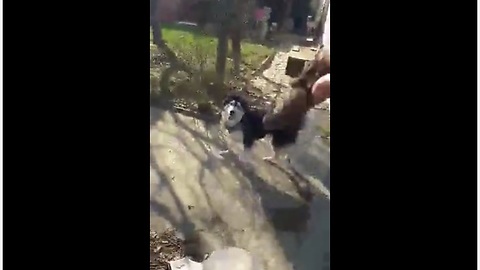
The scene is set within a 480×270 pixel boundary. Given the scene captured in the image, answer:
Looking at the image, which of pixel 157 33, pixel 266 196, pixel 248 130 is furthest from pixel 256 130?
pixel 157 33

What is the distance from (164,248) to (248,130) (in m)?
0.30

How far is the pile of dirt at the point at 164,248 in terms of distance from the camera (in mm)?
1281

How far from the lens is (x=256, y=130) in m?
1.32

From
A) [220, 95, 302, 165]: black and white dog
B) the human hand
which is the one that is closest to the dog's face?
[220, 95, 302, 165]: black and white dog

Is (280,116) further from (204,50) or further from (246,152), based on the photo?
(204,50)

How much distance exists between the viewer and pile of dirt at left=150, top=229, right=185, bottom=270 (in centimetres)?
128

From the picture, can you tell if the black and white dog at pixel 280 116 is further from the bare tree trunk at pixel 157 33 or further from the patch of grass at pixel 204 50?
the bare tree trunk at pixel 157 33

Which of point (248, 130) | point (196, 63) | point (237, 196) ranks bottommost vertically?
point (237, 196)

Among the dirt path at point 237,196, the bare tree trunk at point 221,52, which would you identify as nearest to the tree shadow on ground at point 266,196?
the dirt path at point 237,196
